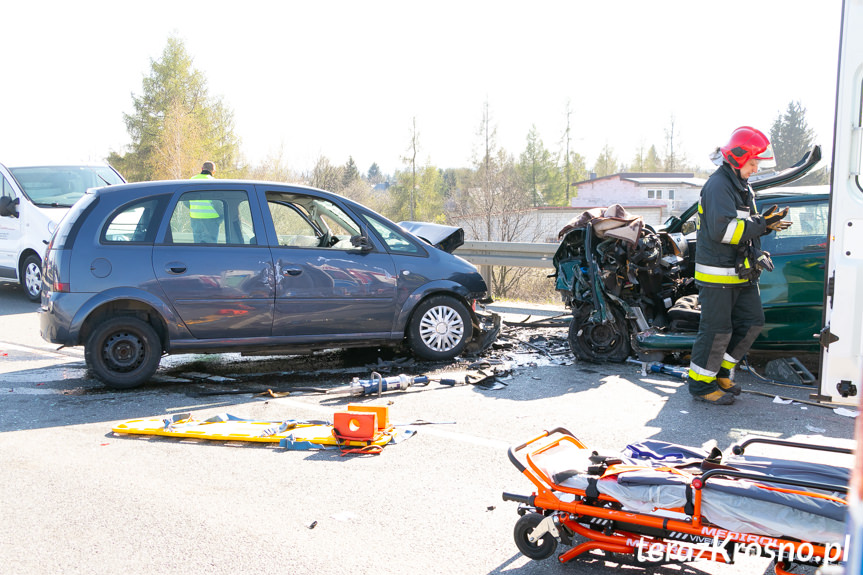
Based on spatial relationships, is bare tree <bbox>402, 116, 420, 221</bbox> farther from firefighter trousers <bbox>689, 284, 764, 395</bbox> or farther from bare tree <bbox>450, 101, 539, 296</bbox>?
firefighter trousers <bbox>689, 284, 764, 395</bbox>

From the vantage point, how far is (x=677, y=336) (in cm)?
706

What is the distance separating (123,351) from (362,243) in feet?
7.62

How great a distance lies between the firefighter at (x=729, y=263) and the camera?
18.6ft

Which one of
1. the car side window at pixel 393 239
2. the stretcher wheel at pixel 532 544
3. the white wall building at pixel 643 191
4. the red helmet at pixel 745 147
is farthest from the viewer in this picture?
the white wall building at pixel 643 191

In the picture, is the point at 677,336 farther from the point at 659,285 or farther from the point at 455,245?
the point at 455,245

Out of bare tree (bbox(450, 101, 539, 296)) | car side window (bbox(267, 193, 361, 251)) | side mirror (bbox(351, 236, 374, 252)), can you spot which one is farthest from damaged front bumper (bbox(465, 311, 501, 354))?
bare tree (bbox(450, 101, 539, 296))

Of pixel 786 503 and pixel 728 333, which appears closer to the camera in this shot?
pixel 786 503

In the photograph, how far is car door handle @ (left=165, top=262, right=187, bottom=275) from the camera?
643 centimetres

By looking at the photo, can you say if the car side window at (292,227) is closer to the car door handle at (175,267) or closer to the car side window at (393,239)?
the car side window at (393,239)

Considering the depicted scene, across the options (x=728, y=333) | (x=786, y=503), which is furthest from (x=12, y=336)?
(x=786, y=503)

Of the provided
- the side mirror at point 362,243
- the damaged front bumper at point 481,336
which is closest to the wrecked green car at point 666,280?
the damaged front bumper at point 481,336

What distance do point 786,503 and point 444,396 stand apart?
11.9ft

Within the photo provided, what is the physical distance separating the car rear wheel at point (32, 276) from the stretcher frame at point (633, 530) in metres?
10.7

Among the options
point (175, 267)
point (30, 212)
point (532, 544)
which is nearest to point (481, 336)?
point (175, 267)
